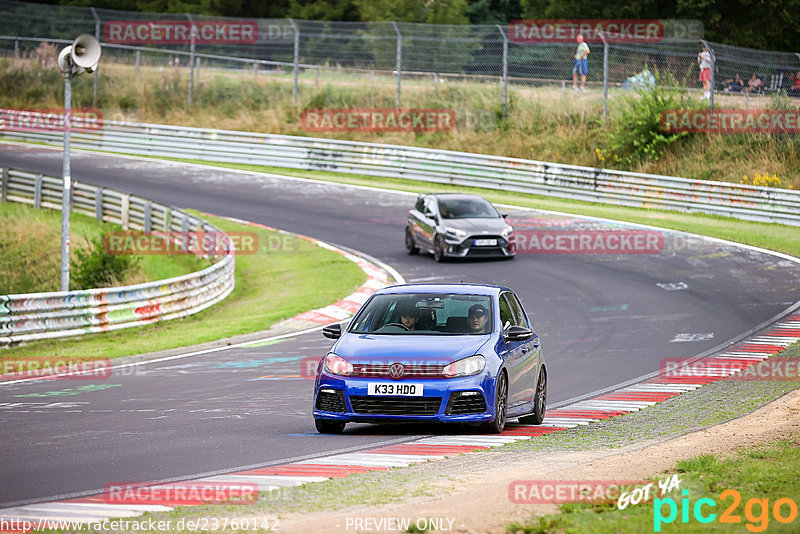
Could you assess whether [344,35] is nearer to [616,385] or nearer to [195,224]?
[195,224]

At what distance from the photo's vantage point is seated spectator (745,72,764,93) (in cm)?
3450

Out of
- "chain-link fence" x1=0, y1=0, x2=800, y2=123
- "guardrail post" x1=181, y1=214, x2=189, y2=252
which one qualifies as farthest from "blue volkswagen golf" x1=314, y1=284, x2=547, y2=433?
"chain-link fence" x1=0, y1=0, x2=800, y2=123

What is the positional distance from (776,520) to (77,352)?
544 inches

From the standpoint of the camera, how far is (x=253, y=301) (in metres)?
24.4

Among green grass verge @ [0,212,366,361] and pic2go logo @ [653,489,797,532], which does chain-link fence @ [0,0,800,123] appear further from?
pic2go logo @ [653,489,797,532]

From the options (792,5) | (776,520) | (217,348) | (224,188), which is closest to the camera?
(776,520)

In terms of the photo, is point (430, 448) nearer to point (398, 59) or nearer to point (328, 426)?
point (328, 426)

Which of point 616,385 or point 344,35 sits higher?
point 344,35

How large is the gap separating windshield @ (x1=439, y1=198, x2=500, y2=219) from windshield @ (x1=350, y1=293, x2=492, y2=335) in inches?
621

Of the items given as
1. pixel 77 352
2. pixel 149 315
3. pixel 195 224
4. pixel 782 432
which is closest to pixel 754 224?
pixel 195 224

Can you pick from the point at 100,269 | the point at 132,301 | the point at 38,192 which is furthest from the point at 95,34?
the point at 132,301

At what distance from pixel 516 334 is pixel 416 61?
104ft

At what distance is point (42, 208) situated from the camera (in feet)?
115

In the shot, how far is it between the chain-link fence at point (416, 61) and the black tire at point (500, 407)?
25560 mm
